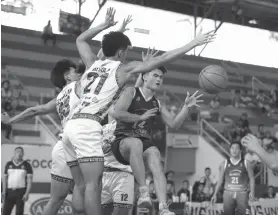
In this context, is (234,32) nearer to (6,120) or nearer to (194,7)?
(194,7)

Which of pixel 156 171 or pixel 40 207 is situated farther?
pixel 40 207

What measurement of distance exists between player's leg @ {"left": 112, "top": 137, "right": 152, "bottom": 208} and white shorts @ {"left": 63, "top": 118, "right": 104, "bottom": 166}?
71 centimetres

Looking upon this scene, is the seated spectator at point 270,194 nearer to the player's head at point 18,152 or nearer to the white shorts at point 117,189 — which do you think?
the player's head at point 18,152

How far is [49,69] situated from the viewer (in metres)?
20.2

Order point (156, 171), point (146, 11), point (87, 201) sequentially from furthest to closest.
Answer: point (146, 11)
point (156, 171)
point (87, 201)

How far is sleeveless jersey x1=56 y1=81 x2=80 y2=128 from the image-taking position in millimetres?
5629

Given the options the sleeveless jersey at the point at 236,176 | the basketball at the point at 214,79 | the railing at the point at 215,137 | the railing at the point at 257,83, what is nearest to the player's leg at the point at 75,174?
the basketball at the point at 214,79

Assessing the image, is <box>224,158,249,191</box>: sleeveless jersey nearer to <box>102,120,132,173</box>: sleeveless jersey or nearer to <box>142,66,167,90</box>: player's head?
<box>102,120,132,173</box>: sleeveless jersey

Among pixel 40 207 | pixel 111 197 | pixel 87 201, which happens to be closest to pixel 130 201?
pixel 111 197

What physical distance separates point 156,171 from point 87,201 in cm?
111

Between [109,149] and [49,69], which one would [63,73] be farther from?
[49,69]

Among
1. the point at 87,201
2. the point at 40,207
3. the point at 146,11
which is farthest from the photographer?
the point at 146,11

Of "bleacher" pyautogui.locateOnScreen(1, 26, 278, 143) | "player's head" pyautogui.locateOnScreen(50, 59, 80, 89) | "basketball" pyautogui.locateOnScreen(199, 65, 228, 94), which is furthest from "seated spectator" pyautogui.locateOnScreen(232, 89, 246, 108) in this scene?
"player's head" pyautogui.locateOnScreen(50, 59, 80, 89)

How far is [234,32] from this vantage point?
24281 millimetres
